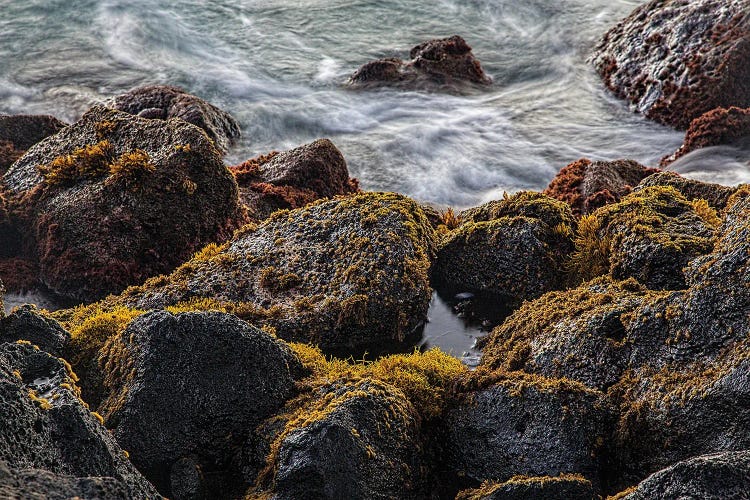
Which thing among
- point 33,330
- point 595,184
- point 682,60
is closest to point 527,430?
point 33,330

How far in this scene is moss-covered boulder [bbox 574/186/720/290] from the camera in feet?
18.5

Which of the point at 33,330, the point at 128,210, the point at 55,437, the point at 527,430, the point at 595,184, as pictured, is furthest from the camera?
the point at 595,184

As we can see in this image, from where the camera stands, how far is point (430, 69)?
1532 centimetres

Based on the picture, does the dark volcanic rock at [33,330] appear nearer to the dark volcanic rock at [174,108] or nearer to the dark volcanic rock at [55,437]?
the dark volcanic rock at [55,437]

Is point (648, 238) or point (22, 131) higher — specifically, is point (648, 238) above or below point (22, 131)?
above

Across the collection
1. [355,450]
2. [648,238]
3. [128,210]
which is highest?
[648,238]

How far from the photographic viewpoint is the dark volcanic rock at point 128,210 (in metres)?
7.51

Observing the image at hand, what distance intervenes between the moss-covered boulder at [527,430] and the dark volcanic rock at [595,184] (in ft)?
13.7

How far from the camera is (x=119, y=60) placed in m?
16.4

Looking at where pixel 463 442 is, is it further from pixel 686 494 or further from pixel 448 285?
pixel 448 285

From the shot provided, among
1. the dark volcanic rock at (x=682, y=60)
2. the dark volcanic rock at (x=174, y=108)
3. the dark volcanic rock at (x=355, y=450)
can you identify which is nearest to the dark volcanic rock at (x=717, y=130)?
the dark volcanic rock at (x=682, y=60)

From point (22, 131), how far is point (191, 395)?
6.73 meters

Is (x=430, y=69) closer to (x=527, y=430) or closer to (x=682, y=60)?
(x=682, y=60)

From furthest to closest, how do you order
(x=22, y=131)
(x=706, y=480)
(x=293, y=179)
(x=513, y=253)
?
1. (x=22, y=131)
2. (x=293, y=179)
3. (x=513, y=253)
4. (x=706, y=480)
